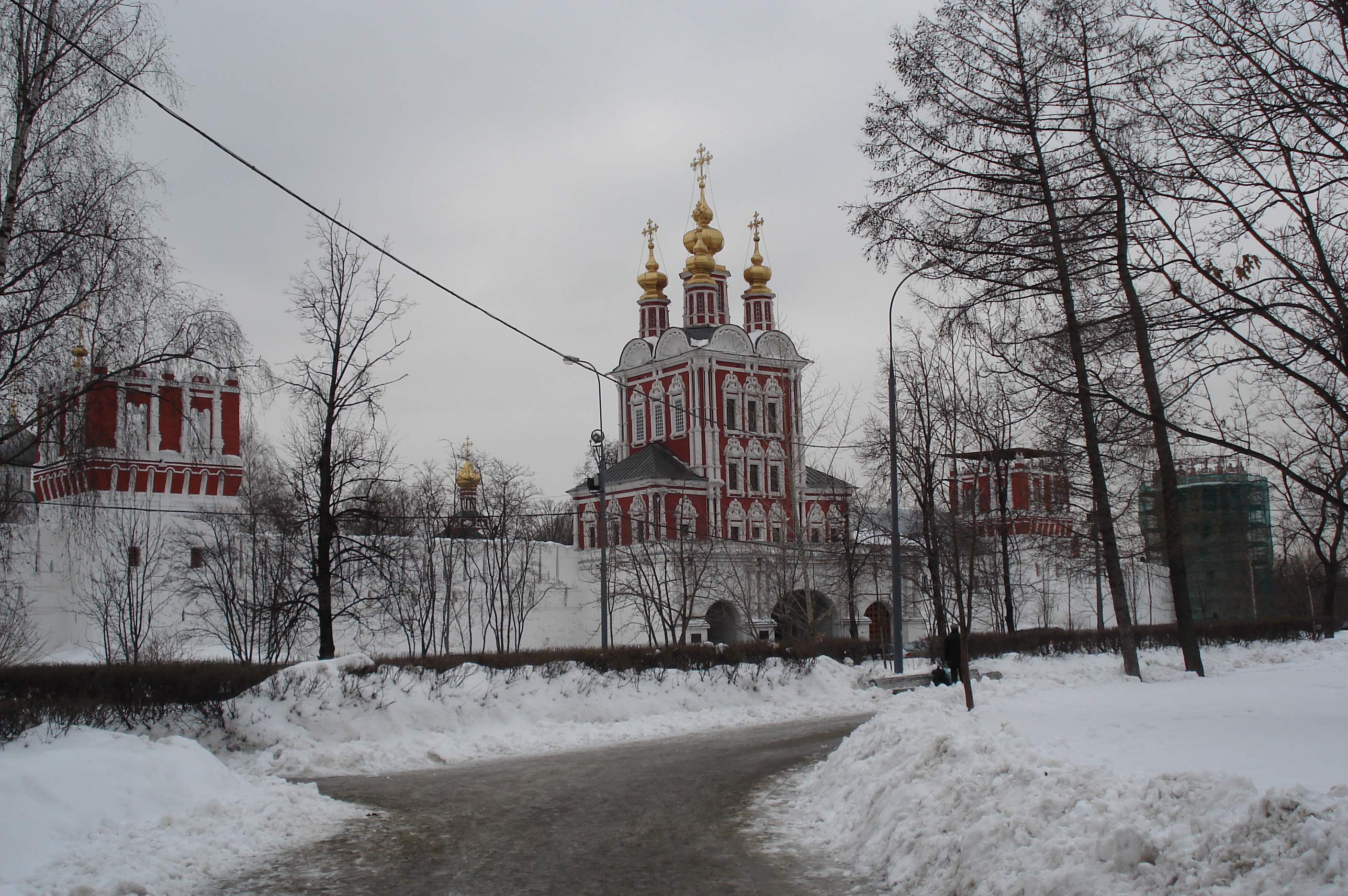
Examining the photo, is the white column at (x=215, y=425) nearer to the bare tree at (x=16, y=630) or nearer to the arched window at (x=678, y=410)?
the bare tree at (x=16, y=630)

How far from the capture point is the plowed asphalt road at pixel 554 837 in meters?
7.49

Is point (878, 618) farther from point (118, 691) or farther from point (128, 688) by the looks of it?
point (118, 691)

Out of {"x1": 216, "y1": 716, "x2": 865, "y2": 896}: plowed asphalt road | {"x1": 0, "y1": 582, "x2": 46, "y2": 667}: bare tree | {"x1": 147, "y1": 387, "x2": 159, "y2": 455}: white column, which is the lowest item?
{"x1": 216, "y1": 716, "x2": 865, "y2": 896}: plowed asphalt road

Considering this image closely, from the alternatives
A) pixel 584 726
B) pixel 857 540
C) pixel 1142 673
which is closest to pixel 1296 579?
pixel 857 540

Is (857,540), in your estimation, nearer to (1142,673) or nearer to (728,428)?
(1142,673)

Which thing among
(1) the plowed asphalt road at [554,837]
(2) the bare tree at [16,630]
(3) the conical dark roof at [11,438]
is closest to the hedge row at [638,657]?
(1) the plowed asphalt road at [554,837]

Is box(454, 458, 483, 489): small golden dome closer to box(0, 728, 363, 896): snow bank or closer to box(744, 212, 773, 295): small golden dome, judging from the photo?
box(744, 212, 773, 295): small golden dome

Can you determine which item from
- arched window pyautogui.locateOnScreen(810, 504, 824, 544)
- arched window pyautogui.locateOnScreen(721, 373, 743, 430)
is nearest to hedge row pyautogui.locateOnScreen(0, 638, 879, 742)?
arched window pyautogui.locateOnScreen(721, 373, 743, 430)

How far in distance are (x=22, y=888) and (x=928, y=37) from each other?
12518 mm

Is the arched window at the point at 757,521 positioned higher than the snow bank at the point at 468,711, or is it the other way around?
the arched window at the point at 757,521

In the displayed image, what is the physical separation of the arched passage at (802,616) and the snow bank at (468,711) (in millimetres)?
5038

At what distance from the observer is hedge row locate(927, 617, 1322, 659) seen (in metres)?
26.2

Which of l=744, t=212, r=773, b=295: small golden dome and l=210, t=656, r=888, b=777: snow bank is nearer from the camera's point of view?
l=210, t=656, r=888, b=777: snow bank

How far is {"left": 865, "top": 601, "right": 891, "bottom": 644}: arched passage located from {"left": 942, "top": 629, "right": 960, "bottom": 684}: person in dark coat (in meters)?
24.5
